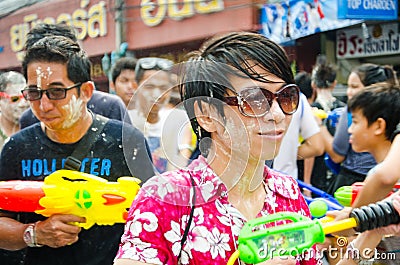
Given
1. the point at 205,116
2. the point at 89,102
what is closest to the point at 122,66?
the point at 89,102

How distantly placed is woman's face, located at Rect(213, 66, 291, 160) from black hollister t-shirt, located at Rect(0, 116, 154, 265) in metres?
0.94

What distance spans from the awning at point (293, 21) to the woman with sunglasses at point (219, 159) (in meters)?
7.33

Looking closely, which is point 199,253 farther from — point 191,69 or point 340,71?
point 340,71

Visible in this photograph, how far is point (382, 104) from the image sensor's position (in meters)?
3.28

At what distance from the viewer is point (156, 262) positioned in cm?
166

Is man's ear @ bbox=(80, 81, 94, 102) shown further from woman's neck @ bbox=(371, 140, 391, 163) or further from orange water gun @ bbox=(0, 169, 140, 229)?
woman's neck @ bbox=(371, 140, 391, 163)

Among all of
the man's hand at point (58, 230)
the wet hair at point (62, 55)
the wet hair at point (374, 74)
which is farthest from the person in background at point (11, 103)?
the wet hair at point (374, 74)

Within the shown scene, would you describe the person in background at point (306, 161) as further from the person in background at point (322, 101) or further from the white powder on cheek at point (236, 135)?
the white powder on cheek at point (236, 135)

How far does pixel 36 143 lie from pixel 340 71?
8.95 m

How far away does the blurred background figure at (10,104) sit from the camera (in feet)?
14.3

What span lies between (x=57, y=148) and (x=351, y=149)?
7.41ft

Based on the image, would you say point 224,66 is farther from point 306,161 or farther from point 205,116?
point 306,161

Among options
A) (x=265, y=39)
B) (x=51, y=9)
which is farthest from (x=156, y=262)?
(x=51, y=9)

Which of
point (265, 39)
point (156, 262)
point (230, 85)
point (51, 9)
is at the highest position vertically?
point (51, 9)
